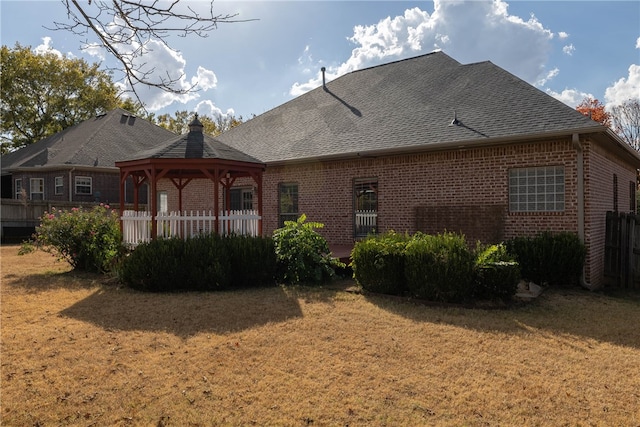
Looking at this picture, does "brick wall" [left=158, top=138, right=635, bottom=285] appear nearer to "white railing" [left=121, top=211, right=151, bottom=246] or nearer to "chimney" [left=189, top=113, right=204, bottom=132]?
"chimney" [left=189, top=113, right=204, bottom=132]

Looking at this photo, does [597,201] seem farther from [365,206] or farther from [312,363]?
[312,363]

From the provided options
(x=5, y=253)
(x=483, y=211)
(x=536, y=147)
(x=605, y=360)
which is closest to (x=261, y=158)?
(x=483, y=211)

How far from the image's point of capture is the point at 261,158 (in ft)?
48.8

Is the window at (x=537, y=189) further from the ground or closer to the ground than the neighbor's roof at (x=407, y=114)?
closer to the ground

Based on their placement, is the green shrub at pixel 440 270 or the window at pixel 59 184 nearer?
the green shrub at pixel 440 270

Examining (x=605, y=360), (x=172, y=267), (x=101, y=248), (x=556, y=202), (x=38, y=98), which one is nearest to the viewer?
(x=605, y=360)

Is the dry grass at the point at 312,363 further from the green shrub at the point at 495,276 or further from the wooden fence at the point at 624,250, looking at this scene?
the wooden fence at the point at 624,250

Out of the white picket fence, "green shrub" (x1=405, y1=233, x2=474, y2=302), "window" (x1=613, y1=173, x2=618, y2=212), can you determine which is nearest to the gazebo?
the white picket fence

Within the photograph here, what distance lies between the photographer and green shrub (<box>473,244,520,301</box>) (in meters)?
7.61

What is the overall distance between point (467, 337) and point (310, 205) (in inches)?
346

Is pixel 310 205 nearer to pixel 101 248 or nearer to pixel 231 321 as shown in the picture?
pixel 101 248

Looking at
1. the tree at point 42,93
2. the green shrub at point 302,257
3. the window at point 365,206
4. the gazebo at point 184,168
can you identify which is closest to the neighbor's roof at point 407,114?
the window at point 365,206

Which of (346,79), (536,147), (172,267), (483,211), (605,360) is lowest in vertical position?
(605,360)

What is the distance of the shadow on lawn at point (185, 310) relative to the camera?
21.0ft
